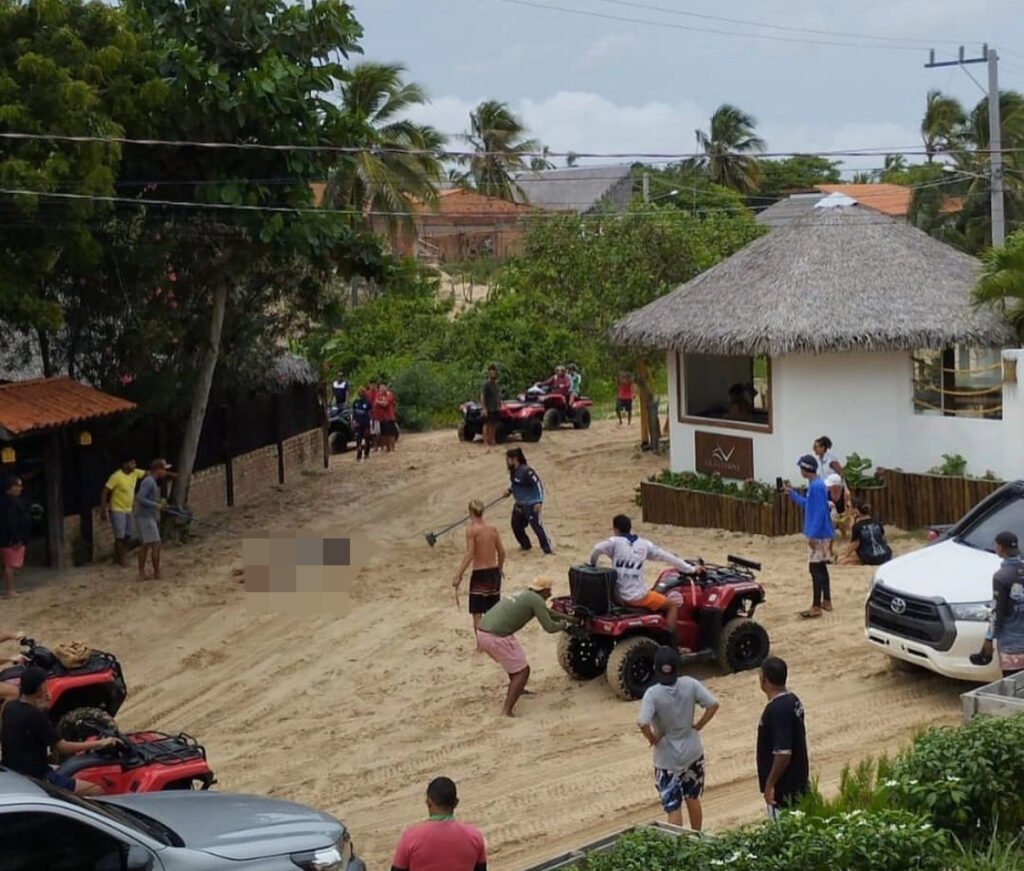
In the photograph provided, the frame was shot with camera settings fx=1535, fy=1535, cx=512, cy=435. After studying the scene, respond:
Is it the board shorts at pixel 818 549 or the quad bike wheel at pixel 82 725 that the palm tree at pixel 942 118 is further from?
the quad bike wheel at pixel 82 725

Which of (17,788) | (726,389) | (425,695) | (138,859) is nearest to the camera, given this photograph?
(138,859)

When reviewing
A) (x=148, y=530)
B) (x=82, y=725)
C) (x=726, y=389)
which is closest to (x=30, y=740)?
(x=82, y=725)

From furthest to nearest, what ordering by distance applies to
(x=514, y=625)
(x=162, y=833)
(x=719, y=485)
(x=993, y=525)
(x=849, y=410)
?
(x=719, y=485), (x=849, y=410), (x=993, y=525), (x=514, y=625), (x=162, y=833)

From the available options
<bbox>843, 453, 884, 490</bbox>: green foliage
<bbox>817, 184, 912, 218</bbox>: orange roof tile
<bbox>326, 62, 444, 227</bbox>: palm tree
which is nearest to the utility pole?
<bbox>843, 453, 884, 490</bbox>: green foliage

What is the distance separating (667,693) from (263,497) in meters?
18.5

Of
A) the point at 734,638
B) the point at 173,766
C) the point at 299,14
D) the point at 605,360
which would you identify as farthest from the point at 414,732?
the point at 605,360

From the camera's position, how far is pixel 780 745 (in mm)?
9000

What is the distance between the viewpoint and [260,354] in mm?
26266

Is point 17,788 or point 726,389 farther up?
point 726,389

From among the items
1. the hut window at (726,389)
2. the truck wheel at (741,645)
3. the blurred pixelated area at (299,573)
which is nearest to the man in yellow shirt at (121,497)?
the blurred pixelated area at (299,573)

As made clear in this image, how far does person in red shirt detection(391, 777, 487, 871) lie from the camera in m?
7.47

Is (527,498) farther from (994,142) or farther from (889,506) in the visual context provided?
(994,142)

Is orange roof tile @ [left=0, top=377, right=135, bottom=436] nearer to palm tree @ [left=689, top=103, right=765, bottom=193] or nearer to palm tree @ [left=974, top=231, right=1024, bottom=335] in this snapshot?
palm tree @ [left=974, top=231, right=1024, bottom=335]

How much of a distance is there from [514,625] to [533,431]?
2031 cm
